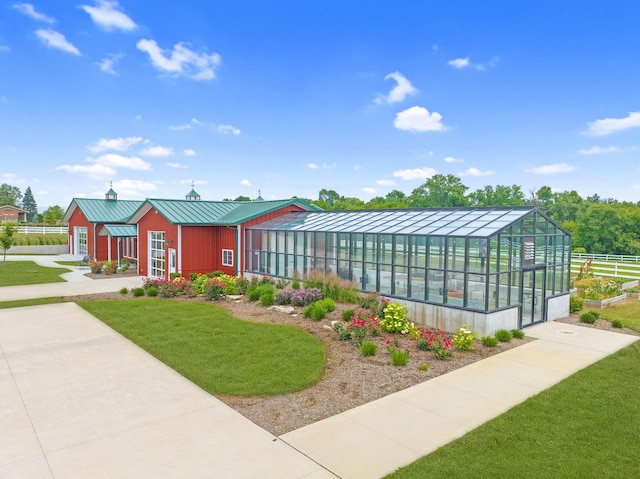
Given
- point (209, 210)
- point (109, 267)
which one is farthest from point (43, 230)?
point (209, 210)

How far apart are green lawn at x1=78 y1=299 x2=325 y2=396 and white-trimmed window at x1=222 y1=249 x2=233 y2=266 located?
6910 mm

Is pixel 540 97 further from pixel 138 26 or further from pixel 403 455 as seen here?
pixel 403 455

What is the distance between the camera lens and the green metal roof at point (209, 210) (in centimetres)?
2131

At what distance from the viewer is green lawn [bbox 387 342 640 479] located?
16.4 ft

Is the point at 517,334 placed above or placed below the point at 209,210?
below

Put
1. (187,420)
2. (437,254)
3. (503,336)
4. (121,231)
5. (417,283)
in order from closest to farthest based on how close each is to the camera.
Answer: (187,420) → (503,336) → (417,283) → (437,254) → (121,231)

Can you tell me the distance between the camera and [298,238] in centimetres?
1767

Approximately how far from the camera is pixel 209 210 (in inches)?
933

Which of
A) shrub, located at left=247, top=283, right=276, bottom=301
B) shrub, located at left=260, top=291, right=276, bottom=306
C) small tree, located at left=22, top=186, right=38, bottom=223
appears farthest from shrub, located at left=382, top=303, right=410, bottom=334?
small tree, located at left=22, top=186, right=38, bottom=223

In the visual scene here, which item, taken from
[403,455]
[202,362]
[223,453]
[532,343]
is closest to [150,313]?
[202,362]

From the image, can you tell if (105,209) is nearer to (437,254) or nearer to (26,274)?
(26,274)

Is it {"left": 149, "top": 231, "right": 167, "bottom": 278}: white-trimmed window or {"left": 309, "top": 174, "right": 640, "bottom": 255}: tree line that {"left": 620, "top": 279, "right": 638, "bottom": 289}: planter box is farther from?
{"left": 149, "top": 231, "right": 167, "bottom": 278}: white-trimmed window

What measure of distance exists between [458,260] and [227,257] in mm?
13241

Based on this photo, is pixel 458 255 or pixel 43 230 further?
pixel 43 230
